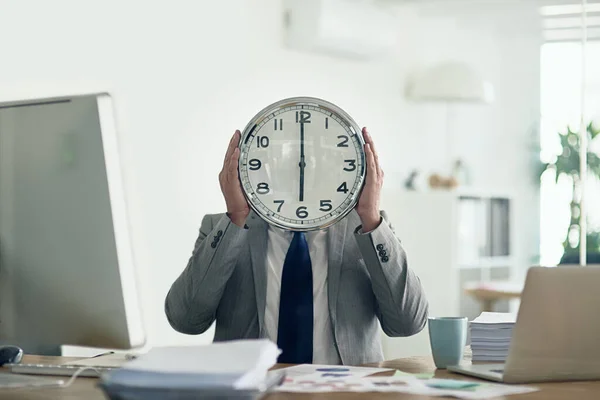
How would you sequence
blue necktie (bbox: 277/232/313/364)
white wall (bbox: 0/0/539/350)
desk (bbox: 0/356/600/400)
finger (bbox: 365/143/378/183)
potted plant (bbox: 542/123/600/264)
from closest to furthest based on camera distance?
desk (bbox: 0/356/600/400)
finger (bbox: 365/143/378/183)
blue necktie (bbox: 277/232/313/364)
white wall (bbox: 0/0/539/350)
potted plant (bbox: 542/123/600/264)

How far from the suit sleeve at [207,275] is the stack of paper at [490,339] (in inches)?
23.5

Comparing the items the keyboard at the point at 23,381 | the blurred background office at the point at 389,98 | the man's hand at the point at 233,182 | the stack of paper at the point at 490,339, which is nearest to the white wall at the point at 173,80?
the blurred background office at the point at 389,98

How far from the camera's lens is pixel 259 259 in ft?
6.88

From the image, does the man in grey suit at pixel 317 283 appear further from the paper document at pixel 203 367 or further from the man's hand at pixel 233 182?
the paper document at pixel 203 367

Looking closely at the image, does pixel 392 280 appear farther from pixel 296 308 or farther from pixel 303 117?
pixel 303 117

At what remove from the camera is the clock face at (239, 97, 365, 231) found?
192 cm

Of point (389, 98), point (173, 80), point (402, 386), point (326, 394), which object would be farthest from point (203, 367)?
point (389, 98)

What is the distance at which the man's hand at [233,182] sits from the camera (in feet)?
6.27

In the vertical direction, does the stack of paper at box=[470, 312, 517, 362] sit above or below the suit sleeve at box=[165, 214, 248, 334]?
below

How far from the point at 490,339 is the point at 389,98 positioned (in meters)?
4.57

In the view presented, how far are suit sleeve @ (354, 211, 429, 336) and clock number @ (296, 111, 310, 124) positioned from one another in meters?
0.28

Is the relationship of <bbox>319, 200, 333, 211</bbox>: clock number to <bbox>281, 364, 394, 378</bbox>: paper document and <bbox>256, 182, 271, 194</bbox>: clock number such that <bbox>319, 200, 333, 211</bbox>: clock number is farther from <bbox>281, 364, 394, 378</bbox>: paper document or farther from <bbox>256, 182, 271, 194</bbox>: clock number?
<bbox>281, 364, 394, 378</bbox>: paper document

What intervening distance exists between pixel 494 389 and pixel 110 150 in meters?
0.86

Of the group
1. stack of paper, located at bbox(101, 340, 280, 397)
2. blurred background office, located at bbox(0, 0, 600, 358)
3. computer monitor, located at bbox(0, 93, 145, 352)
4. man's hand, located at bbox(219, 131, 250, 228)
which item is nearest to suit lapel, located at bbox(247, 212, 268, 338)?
man's hand, located at bbox(219, 131, 250, 228)
